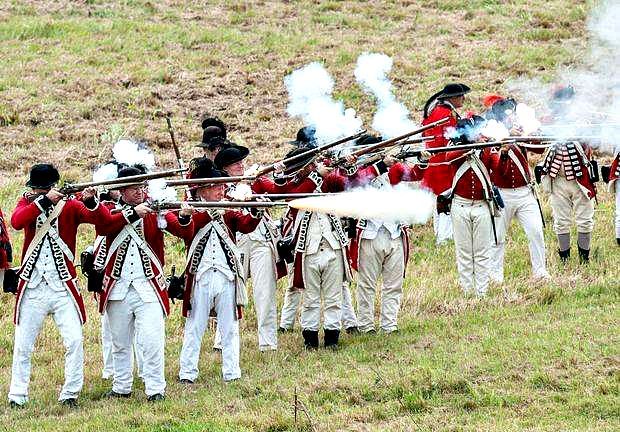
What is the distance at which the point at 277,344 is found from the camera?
46.9 feet

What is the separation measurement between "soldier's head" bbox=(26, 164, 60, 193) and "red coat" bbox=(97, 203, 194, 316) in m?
0.58

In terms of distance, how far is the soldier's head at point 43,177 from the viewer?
1208 centimetres

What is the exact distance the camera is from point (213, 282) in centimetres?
1295

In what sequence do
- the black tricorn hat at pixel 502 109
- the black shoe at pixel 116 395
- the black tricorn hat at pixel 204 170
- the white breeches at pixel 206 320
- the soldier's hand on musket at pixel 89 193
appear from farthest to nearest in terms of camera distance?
the black tricorn hat at pixel 502 109, the white breeches at pixel 206 320, the black tricorn hat at pixel 204 170, the black shoe at pixel 116 395, the soldier's hand on musket at pixel 89 193

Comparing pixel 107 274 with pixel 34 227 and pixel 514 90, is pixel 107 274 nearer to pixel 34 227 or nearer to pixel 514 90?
pixel 34 227

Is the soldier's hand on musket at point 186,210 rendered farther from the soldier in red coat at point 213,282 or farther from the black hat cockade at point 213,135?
the black hat cockade at point 213,135

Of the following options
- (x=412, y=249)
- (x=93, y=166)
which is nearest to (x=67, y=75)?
(x=93, y=166)

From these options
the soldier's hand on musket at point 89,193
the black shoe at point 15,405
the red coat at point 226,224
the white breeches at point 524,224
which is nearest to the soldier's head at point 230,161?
the red coat at point 226,224

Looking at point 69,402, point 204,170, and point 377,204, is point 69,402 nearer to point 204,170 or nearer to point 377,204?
point 204,170

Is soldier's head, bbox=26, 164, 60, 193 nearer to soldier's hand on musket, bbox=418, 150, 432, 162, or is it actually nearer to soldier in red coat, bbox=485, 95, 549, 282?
soldier's hand on musket, bbox=418, 150, 432, 162

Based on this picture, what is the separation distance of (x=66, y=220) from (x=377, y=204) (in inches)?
123

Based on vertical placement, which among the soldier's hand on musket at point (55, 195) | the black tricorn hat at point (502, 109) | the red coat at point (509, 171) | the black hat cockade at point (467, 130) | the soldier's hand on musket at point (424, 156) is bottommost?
the soldier's hand on musket at point (55, 195)

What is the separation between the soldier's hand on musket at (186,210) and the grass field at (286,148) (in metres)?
1.72

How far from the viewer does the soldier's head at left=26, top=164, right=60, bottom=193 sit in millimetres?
12078
